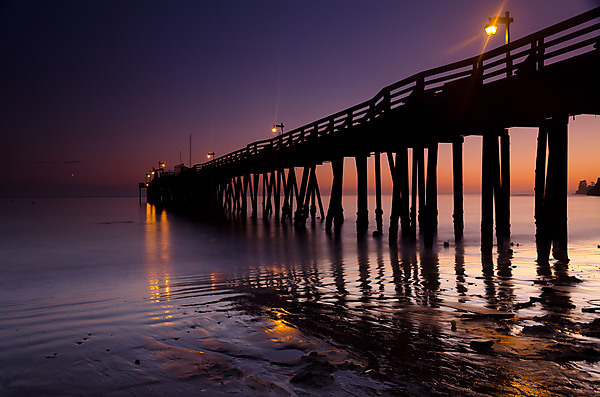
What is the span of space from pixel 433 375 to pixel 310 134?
60.3 ft

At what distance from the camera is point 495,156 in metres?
12.6

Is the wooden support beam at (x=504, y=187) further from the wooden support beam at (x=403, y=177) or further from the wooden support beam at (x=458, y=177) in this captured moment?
the wooden support beam at (x=403, y=177)

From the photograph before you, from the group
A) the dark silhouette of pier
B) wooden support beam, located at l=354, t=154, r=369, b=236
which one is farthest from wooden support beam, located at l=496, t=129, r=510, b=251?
wooden support beam, located at l=354, t=154, r=369, b=236

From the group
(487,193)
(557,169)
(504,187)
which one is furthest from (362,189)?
(557,169)

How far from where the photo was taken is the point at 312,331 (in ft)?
18.0

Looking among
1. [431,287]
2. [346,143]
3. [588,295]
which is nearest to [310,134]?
[346,143]

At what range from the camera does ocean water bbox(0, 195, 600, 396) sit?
4012mm

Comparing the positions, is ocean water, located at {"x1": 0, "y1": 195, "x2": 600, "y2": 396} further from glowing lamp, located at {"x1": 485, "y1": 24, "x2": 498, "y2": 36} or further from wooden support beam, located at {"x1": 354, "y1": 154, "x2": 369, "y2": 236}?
wooden support beam, located at {"x1": 354, "y1": 154, "x2": 369, "y2": 236}

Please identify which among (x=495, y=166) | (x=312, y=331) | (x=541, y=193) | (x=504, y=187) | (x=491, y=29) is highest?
(x=491, y=29)

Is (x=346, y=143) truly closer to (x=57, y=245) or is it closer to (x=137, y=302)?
(x=137, y=302)

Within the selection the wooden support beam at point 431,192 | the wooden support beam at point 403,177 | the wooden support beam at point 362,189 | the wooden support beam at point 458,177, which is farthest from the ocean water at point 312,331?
the wooden support beam at point 362,189

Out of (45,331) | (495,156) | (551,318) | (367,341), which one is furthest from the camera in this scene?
(495,156)

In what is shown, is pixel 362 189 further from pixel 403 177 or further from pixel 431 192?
pixel 431 192

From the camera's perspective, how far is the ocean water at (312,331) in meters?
4.01
